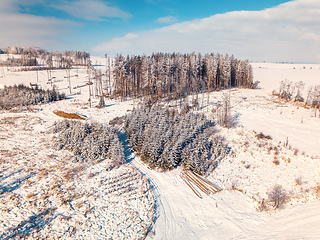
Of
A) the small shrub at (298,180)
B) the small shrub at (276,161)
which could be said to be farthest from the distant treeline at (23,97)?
the small shrub at (298,180)

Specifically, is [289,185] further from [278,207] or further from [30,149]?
[30,149]

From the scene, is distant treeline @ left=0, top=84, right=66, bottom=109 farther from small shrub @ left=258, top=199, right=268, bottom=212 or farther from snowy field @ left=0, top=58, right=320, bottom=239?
small shrub @ left=258, top=199, right=268, bottom=212

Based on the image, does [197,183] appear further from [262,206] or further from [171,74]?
[171,74]

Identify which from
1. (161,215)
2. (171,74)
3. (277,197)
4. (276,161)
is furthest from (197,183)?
(171,74)

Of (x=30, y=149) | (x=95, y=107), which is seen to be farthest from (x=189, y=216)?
(x=95, y=107)

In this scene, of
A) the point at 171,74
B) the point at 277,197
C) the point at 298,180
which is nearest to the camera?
the point at 277,197

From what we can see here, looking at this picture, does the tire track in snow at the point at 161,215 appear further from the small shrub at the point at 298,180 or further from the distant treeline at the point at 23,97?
the distant treeline at the point at 23,97

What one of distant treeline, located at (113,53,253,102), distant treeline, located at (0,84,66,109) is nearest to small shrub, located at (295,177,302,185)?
distant treeline, located at (113,53,253,102)
